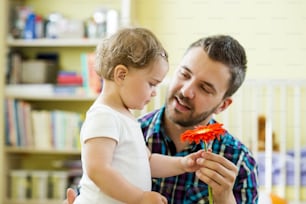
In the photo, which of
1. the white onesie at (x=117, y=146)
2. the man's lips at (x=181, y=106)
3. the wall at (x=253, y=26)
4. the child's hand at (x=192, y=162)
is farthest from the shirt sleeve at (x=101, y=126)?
the wall at (x=253, y=26)

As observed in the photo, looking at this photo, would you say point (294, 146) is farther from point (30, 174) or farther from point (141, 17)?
point (30, 174)

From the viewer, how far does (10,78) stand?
2.67 m

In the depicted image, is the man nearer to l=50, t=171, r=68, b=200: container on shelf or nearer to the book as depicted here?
the book

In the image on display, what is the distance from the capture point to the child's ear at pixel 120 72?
2.82ft

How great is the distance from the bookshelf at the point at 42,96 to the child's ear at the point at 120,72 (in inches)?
65.9

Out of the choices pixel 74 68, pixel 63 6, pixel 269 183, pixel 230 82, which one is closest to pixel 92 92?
pixel 74 68

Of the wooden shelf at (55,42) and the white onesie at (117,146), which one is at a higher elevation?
the white onesie at (117,146)

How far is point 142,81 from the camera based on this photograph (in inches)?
34.0

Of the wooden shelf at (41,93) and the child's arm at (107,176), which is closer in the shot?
the child's arm at (107,176)

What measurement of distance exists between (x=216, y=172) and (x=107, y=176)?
16cm

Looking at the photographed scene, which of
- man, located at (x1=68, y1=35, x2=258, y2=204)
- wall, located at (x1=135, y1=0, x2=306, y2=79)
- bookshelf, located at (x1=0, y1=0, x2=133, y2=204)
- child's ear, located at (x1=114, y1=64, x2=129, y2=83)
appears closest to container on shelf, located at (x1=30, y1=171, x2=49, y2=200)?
bookshelf, located at (x1=0, y1=0, x2=133, y2=204)

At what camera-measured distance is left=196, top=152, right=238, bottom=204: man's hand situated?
0.88m

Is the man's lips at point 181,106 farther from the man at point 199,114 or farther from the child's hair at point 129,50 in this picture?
the child's hair at point 129,50

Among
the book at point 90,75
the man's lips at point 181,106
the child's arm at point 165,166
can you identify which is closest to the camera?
the child's arm at point 165,166
